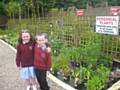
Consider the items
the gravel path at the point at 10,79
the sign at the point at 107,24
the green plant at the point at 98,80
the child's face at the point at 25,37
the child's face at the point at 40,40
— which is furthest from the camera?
the sign at the point at 107,24

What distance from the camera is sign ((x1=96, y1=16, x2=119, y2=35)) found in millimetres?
9208

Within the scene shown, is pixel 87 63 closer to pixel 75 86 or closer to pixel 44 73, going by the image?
pixel 75 86

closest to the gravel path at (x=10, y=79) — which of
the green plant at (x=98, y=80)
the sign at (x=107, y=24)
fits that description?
the green plant at (x=98, y=80)

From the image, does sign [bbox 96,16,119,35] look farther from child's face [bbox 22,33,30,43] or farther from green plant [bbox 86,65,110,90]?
child's face [bbox 22,33,30,43]

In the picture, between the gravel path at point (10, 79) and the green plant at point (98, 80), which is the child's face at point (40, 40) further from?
the gravel path at point (10, 79)

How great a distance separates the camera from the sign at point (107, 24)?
9208mm

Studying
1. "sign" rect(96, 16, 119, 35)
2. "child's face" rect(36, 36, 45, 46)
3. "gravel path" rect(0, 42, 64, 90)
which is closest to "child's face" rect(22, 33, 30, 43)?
"child's face" rect(36, 36, 45, 46)

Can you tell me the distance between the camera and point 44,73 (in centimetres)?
714

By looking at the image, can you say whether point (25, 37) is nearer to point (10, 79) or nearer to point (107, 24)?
point (10, 79)

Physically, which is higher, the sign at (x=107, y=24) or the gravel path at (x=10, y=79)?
the sign at (x=107, y=24)

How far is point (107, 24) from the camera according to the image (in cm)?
959

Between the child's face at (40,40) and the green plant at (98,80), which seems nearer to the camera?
the child's face at (40,40)

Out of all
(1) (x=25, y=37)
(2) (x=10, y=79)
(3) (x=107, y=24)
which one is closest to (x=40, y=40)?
(1) (x=25, y=37)

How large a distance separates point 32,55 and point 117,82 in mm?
1956
